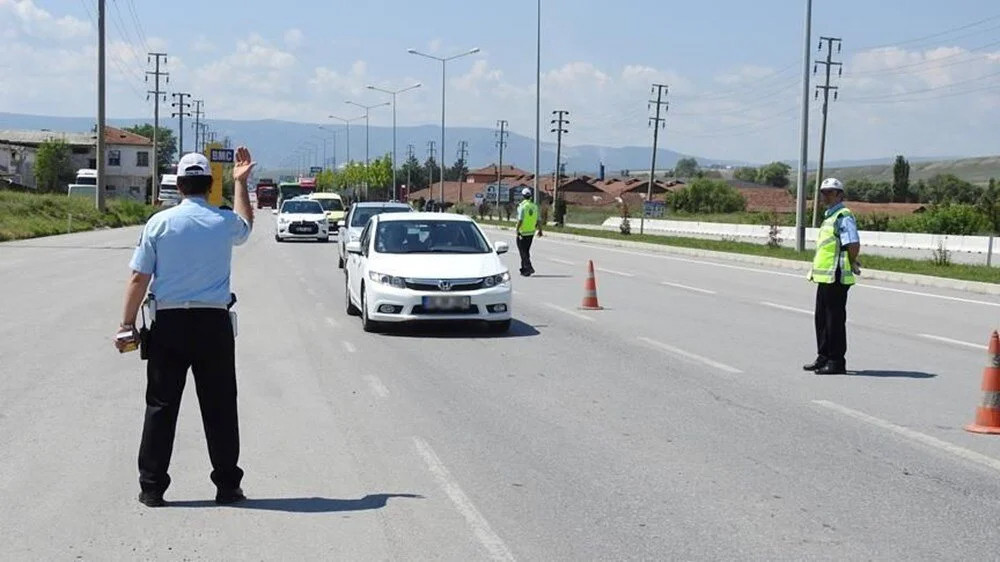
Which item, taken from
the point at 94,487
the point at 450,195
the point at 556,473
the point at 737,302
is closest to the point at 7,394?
the point at 94,487

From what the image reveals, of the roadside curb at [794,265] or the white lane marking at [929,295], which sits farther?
the roadside curb at [794,265]

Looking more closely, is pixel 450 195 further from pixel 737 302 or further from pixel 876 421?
pixel 876 421

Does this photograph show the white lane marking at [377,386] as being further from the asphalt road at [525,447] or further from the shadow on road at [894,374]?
the shadow on road at [894,374]

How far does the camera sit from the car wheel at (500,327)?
15880mm

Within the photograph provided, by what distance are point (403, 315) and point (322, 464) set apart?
7273mm

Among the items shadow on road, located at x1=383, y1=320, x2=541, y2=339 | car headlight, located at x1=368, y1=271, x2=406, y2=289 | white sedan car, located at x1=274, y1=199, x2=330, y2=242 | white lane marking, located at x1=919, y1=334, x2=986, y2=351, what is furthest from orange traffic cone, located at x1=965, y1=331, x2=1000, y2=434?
white sedan car, located at x1=274, y1=199, x2=330, y2=242

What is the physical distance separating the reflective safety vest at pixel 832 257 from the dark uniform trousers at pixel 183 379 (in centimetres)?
701

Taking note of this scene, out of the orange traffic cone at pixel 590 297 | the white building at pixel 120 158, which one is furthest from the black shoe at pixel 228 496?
the white building at pixel 120 158

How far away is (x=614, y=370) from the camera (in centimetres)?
1271

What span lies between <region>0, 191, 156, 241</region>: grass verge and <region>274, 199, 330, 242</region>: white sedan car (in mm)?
9007

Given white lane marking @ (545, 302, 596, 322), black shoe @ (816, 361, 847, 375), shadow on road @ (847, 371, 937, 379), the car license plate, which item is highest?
the car license plate

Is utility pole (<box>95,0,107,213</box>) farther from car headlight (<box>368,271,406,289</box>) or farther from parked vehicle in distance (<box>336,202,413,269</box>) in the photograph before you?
car headlight (<box>368,271,406,289</box>)

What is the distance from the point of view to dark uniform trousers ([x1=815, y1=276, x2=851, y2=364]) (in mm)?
12312

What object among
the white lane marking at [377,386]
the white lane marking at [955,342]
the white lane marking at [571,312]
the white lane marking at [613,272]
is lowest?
the white lane marking at [377,386]
